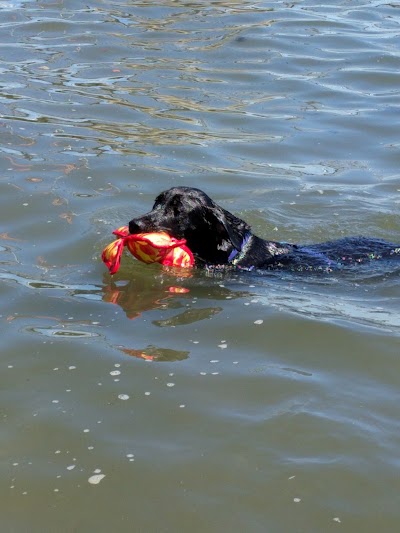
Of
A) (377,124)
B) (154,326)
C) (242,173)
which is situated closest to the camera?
(154,326)

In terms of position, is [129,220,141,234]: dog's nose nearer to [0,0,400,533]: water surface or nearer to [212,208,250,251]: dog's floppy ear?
[0,0,400,533]: water surface

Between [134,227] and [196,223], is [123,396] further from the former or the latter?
[196,223]

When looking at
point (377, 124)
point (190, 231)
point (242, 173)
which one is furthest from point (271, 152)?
point (190, 231)

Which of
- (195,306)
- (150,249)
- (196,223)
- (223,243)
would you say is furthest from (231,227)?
(195,306)

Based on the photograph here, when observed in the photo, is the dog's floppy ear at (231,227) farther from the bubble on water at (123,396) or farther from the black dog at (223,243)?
the bubble on water at (123,396)

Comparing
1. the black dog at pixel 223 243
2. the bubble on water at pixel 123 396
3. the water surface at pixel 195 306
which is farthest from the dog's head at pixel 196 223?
the bubble on water at pixel 123 396

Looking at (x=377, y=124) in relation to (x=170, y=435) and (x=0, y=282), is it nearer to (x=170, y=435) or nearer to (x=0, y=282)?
(x=0, y=282)

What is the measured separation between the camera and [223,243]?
785cm

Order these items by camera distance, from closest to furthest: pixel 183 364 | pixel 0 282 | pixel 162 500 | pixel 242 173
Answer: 1. pixel 162 500
2. pixel 183 364
3. pixel 0 282
4. pixel 242 173

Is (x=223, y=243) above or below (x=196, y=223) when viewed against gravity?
below

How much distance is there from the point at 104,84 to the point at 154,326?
300 inches

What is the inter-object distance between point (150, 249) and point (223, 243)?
73 centimetres

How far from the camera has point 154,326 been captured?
6.70m

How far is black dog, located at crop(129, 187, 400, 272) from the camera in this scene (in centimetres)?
773
